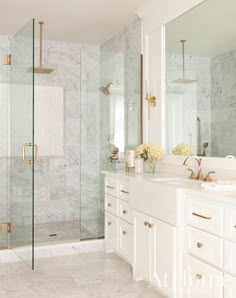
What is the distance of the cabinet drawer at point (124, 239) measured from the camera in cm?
318

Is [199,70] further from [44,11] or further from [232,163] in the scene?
[44,11]

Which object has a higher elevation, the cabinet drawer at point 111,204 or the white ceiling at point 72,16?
the white ceiling at point 72,16

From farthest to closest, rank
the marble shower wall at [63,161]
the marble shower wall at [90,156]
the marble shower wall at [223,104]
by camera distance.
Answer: the marble shower wall at [63,161], the marble shower wall at [90,156], the marble shower wall at [223,104]

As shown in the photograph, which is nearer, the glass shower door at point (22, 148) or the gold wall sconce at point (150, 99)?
the glass shower door at point (22, 148)

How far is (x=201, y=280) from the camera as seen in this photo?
216cm

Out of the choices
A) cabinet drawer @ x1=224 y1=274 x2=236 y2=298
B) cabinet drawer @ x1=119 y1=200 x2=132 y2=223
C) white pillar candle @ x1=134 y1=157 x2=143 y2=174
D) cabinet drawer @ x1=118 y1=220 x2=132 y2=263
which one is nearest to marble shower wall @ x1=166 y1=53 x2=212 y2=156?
white pillar candle @ x1=134 y1=157 x2=143 y2=174

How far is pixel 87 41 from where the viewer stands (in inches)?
200

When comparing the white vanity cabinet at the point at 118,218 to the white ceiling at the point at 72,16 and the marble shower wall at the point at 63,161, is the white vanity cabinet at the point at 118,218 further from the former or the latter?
the white ceiling at the point at 72,16

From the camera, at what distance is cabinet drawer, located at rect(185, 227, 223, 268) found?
6.64 ft

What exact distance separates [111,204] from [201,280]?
60.8 inches

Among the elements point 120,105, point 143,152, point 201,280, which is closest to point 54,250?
point 143,152

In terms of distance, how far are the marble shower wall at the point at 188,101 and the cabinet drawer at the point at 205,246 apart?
0.83 meters

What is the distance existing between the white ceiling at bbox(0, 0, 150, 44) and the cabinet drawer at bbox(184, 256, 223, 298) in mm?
2559

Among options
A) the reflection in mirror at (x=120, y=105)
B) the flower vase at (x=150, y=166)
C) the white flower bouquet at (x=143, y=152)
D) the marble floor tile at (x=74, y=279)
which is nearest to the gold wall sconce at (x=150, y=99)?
the reflection in mirror at (x=120, y=105)
